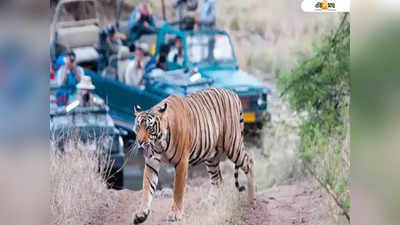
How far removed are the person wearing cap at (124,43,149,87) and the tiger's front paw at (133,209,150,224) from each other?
3.04 feet

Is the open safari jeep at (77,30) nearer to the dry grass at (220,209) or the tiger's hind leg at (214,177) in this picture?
the tiger's hind leg at (214,177)

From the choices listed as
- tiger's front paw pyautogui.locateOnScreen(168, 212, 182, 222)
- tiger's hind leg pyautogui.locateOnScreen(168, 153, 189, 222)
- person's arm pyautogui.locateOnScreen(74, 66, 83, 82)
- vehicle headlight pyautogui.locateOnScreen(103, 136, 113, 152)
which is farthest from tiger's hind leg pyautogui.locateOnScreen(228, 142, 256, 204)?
person's arm pyautogui.locateOnScreen(74, 66, 83, 82)

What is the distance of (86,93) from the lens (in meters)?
4.12

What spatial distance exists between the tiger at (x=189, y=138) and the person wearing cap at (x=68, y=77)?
481mm

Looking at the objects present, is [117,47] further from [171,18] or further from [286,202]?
[286,202]

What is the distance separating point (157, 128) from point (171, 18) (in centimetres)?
81

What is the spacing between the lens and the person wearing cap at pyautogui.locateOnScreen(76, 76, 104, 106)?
13.5 feet

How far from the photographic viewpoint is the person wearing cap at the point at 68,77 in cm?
409

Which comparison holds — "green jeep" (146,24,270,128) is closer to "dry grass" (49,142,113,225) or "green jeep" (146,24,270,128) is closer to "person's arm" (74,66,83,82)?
"person's arm" (74,66,83,82)

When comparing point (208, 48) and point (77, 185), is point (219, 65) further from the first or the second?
point (77, 185)

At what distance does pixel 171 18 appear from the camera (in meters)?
4.15

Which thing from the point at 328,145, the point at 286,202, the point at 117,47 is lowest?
the point at 286,202

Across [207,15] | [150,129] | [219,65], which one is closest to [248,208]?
[150,129]
